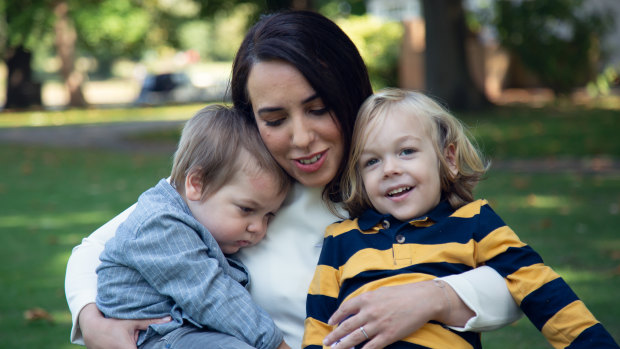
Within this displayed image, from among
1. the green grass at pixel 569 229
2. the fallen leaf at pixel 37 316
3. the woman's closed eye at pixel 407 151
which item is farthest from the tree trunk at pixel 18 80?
the woman's closed eye at pixel 407 151

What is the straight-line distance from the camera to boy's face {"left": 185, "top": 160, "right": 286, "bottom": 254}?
2.44 m

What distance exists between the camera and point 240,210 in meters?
2.46

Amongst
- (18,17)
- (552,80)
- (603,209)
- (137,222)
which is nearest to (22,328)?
(137,222)

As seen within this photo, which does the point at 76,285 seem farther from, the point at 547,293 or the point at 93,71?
the point at 93,71

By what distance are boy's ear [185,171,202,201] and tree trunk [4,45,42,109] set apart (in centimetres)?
3186

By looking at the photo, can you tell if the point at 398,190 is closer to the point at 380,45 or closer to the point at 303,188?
the point at 303,188

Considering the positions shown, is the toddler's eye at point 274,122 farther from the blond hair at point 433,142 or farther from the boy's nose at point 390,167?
the boy's nose at point 390,167

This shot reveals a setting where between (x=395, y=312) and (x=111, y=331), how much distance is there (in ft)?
3.01

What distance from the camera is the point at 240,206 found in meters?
2.46

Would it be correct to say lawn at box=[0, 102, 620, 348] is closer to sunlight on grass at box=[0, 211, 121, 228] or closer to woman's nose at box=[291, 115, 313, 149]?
sunlight on grass at box=[0, 211, 121, 228]

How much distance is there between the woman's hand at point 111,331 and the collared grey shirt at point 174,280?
0.02m

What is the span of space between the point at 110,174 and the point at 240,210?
9.71 metres

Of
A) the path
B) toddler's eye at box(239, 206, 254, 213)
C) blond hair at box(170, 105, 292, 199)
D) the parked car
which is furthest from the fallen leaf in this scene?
the parked car

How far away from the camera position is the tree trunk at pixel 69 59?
29828 millimetres
